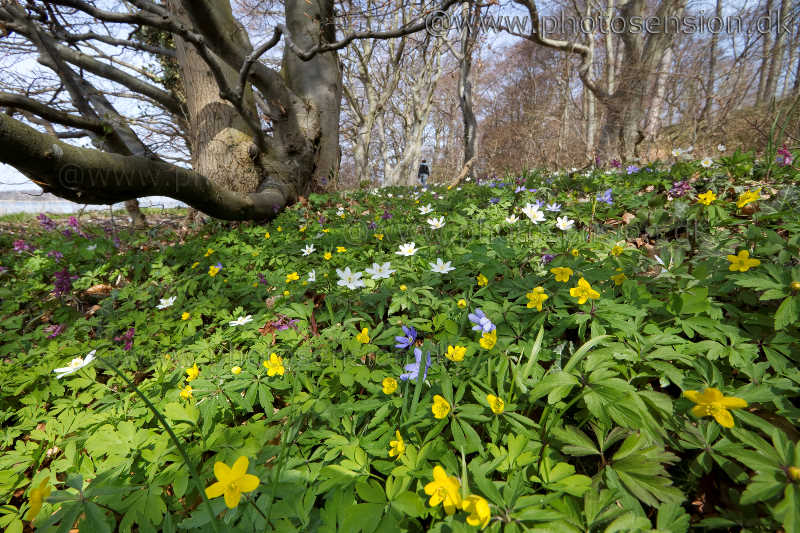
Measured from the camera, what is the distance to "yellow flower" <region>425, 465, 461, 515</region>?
0.75 meters

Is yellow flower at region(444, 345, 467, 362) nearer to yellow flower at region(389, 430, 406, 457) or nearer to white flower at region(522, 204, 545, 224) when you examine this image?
yellow flower at region(389, 430, 406, 457)

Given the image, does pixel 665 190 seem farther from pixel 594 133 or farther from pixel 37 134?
pixel 594 133

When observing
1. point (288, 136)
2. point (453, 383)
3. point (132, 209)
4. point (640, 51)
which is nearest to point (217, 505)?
point (453, 383)

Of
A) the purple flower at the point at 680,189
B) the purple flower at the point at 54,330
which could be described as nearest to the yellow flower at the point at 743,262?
the purple flower at the point at 680,189

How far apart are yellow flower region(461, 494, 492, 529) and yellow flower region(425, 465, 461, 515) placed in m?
0.03

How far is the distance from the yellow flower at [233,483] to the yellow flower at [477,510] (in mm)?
547

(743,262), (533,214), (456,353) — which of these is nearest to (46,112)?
(456,353)

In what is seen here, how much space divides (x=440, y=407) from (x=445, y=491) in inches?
9.7

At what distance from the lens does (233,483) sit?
0.81m

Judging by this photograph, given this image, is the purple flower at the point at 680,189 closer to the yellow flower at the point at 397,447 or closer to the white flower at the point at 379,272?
the white flower at the point at 379,272

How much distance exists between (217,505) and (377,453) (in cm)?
50

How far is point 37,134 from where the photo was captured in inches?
85.1

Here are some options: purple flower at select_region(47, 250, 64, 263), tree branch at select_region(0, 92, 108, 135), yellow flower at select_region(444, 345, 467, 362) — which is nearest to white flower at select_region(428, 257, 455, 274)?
yellow flower at select_region(444, 345, 467, 362)

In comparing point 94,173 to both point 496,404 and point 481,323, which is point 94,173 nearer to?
point 481,323
